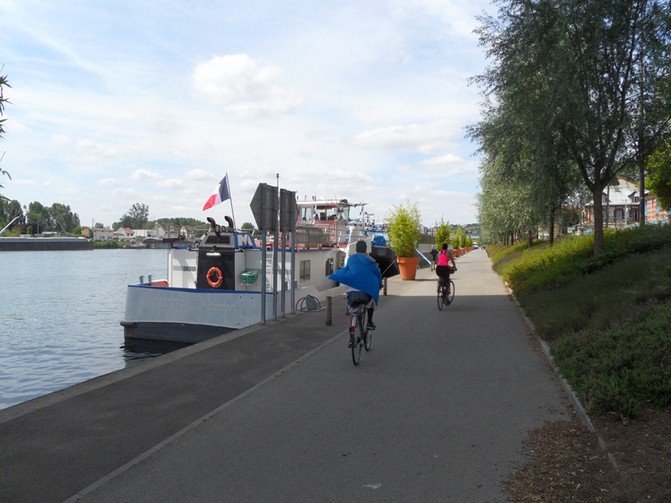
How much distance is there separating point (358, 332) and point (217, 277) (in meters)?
10.2

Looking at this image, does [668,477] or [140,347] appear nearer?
[668,477]

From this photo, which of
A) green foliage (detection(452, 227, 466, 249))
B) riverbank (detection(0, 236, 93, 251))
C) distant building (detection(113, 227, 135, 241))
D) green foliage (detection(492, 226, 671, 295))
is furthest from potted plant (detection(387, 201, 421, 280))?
distant building (detection(113, 227, 135, 241))

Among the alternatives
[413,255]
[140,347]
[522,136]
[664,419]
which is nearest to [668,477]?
[664,419]

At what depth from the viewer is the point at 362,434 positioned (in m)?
5.80

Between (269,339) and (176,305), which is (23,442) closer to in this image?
(269,339)

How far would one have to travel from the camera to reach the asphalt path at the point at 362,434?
4551 mm

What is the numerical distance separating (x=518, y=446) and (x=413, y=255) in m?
28.0

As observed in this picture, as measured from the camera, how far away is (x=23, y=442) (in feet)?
18.4

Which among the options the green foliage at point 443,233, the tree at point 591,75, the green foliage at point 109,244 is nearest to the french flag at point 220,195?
the tree at point 591,75

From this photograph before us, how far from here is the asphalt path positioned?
4.55 metres

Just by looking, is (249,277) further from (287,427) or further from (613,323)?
(287,427)

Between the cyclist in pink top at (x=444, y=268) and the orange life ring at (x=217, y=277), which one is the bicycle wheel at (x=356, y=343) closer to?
the cyclist in pink top at (x=444, y=268)

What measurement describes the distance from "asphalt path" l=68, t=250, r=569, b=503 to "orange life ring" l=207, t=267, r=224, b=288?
31.1 ft

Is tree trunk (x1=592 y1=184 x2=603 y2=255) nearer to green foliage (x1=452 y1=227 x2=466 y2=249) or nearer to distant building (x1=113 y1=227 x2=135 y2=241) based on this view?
green foliage (x1=452 y1=227 x2=466 y2=249)
